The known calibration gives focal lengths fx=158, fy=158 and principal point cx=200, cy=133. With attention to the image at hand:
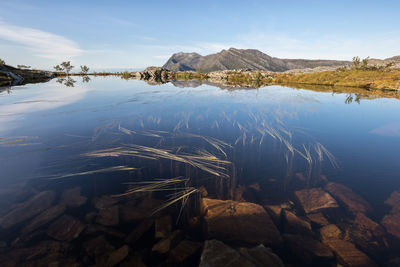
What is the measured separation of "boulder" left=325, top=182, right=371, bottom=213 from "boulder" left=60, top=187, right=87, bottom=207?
8.29 metres

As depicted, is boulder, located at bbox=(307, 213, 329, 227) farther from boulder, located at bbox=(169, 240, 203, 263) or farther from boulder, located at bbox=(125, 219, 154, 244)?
boulder, located at bbox=(125, 219, 154, 244)

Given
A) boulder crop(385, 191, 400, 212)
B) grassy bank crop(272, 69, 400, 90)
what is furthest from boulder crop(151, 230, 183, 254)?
grassy bank crop(272, 69, 400, 90)

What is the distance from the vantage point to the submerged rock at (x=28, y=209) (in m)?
4.20

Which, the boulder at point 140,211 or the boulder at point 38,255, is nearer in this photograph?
the boulder at point 38,255

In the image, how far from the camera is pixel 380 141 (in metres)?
9.91

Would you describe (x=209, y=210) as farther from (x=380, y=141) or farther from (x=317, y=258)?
(x=380, y=141)

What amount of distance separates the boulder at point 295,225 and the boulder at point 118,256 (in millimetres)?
4006

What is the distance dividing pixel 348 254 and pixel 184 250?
12.3ft

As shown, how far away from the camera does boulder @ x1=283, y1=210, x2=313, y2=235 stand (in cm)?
418

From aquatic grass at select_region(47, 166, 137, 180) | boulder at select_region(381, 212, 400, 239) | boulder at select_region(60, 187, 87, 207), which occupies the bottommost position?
boulder at select_region(381, 212, 400, 239)

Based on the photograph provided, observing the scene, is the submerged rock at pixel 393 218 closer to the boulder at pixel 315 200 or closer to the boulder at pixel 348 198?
the boulder at pixel 348 198

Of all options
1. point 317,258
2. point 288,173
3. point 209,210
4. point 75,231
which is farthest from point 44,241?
point 288,173

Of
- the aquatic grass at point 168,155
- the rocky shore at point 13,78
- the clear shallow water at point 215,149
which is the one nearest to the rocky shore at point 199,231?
the clear shallow water at point 215,149

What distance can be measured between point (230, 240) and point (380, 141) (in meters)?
12.4
